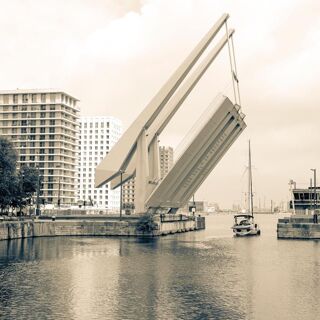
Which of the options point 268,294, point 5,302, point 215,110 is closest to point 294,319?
point 268,294

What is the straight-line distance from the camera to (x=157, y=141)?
68188mm

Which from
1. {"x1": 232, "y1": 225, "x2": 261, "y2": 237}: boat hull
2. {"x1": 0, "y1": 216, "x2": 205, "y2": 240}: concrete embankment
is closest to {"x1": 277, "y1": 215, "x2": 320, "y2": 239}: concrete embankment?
{"x1": 232, "y1": 225, "x2": 261, "y2": 237}: boat hull

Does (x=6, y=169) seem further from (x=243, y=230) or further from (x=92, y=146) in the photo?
(x=92, y=146)

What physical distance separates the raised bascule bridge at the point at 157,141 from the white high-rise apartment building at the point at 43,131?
186 ft

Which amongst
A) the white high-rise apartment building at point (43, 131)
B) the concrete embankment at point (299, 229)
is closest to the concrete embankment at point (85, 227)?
the concrete embankment at point (299, 229)

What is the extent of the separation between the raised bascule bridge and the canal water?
883 inches

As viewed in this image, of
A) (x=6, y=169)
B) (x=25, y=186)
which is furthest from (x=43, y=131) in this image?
(x=6, y=169)

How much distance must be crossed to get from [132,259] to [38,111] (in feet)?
314

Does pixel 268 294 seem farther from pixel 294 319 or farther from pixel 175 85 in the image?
pixel 175 85

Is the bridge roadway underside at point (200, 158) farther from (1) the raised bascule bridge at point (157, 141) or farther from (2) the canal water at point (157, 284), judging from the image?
(2) the canal water at point (157, 284)

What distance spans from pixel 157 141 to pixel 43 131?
65.1 m

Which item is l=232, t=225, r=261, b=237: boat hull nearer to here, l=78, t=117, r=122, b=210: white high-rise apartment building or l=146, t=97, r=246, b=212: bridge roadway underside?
l=146, t=97, r=246, b=212: bridge roadway underside

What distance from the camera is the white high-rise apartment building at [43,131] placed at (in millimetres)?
124188

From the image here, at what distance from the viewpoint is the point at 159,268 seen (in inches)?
1245
